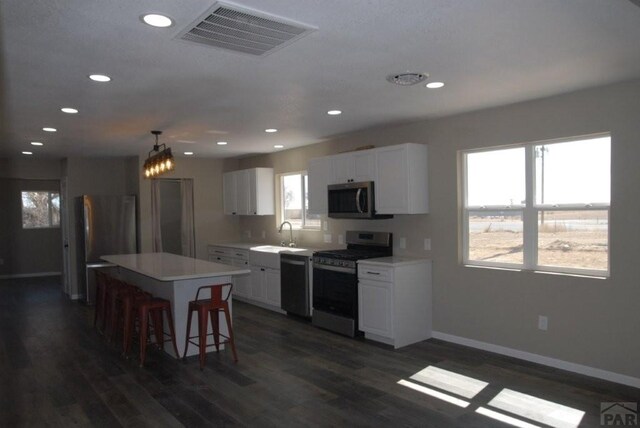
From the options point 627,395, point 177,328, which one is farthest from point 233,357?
point 627,395

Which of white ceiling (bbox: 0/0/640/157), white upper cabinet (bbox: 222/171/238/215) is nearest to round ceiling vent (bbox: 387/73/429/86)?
white ceiling (bbox: 0/0/640/157)

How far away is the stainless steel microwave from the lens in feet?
17.0

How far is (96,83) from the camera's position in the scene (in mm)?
3375

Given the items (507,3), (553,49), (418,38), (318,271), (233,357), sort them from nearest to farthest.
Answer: (507,3) < (418,38) < (553,49) < (233,357) < (318,271)

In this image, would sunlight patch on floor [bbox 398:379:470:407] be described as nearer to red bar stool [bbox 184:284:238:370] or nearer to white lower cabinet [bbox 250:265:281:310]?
red bar stool [bbox 184:284:238:370]

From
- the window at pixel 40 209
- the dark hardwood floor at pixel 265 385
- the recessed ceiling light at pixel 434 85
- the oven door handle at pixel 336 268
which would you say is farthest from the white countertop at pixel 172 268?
the window at pixel 40 209

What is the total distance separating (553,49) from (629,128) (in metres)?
1.28

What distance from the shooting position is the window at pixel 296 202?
6.92m

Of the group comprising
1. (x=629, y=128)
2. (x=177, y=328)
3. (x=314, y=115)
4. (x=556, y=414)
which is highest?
(x=314, y=115)

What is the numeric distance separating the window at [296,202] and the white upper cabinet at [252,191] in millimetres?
194

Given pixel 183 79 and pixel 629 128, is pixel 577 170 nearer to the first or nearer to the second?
pixel 629 128

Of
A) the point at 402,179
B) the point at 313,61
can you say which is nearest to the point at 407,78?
the point at 313,61

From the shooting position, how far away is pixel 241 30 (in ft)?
7.95

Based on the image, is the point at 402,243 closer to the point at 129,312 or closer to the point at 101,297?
the point at 129,312
